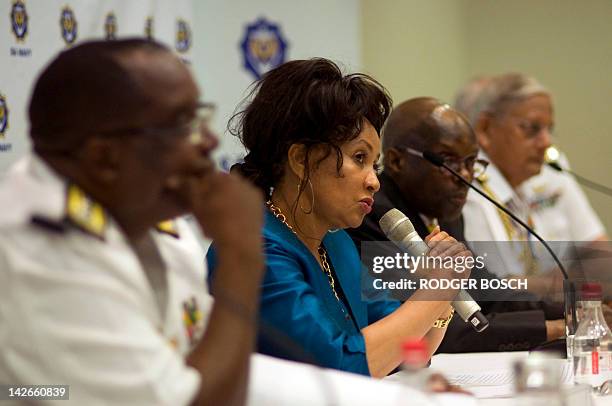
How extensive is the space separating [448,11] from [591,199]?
1.47 m

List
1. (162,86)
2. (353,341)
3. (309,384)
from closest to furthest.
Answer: (162,86)
(309,384)
(353,341)

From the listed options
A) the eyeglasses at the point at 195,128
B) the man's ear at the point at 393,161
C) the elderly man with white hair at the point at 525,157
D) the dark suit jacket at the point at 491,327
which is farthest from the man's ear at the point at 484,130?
the eyeglasses at the point at 195,128

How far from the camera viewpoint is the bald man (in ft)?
3.77

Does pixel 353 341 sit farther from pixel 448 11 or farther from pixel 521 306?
pixel 448 11

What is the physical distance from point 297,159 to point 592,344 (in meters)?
0.80

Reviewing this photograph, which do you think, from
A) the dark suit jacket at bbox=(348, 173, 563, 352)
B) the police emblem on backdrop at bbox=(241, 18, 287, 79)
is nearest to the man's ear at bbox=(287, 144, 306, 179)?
the dark suit jacket at bbox=(348, 173, 563, 352)

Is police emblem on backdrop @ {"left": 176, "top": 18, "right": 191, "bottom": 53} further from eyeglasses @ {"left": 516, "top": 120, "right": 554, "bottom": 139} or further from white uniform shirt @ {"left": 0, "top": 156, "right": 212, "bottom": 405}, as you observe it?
white uniform shirt @ {"left": 0, "top": 156, "right": 212, "bottom": 405}

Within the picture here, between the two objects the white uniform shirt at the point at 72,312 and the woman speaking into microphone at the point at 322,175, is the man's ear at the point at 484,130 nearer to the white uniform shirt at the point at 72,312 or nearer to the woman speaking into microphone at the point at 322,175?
the woman speaking into microphone at the point at 322,175

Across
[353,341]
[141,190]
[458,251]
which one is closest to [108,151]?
[141,190]

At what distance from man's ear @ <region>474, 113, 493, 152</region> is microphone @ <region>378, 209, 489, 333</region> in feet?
7.11

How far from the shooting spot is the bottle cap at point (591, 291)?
7.58 ft

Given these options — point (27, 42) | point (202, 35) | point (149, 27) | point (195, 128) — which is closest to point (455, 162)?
point (149, 27)

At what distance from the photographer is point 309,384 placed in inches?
54.6

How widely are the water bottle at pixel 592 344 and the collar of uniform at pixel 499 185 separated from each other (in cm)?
174
